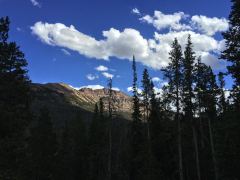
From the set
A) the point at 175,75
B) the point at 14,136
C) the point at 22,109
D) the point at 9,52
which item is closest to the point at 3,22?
the point at 9,52

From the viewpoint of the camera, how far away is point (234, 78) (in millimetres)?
23688

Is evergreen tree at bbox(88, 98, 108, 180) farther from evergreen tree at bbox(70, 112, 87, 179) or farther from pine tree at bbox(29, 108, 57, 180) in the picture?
pine tree at bbox(29, 108, 57, 180)

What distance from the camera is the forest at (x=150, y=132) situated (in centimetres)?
2409

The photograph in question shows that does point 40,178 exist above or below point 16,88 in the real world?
below

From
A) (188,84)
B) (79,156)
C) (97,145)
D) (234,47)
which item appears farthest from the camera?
(79,156)

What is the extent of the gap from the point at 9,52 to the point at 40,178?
20.8 metres

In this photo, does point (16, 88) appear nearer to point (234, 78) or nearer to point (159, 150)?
point (234, 78)

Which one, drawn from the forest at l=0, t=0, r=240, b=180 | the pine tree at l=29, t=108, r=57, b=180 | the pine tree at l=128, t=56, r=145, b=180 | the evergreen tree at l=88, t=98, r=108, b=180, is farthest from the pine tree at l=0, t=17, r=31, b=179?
the evergreen tree at l=88, t=98, r=108, b=180

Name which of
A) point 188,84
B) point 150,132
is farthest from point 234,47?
point 150,132

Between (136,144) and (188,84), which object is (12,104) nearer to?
(188,84)

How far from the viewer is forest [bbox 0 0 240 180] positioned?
24.1 m

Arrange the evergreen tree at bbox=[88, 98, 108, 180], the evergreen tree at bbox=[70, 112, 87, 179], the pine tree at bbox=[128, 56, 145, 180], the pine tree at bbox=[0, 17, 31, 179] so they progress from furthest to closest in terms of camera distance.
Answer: the evergreen tree at bbox=[70, 112, 87, 179] < the evergreen tree at bbox=[88, 98, 108, 180] < the pine tree at bbox=[128, 56, 145, 180] < the pine tree at bbox=[0, 17, 31, 179]

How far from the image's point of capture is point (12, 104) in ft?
83.8

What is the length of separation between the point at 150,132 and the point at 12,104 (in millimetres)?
24401
